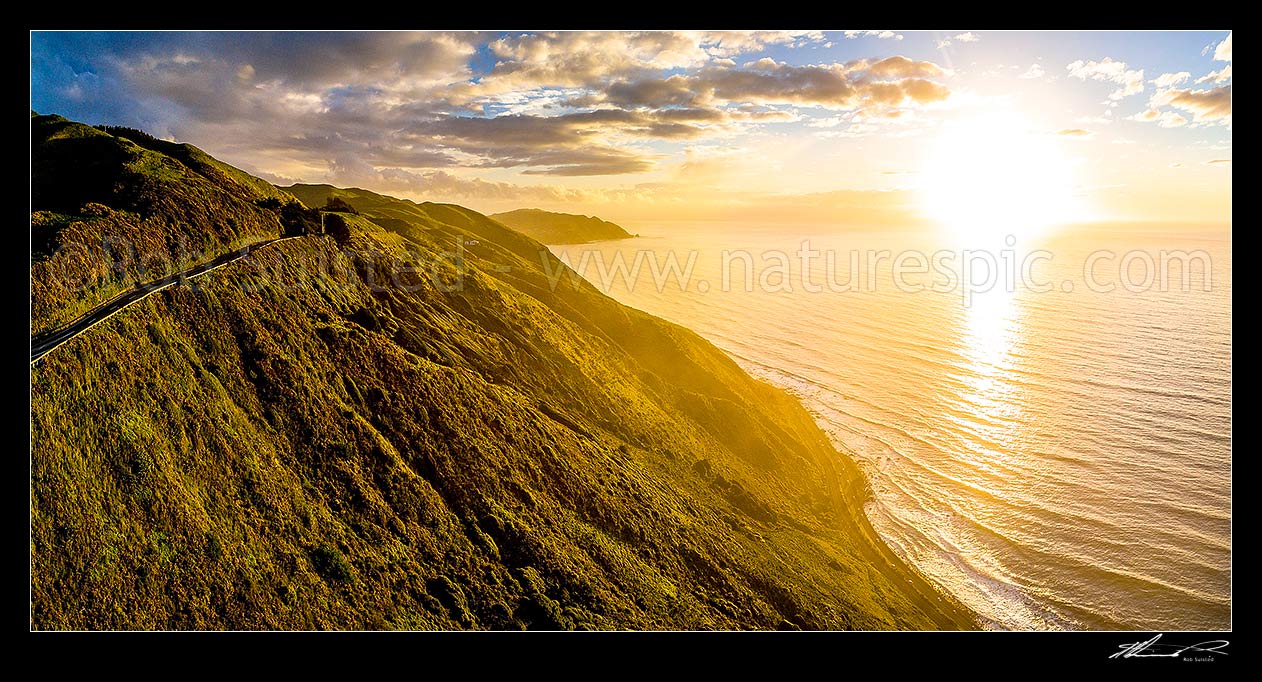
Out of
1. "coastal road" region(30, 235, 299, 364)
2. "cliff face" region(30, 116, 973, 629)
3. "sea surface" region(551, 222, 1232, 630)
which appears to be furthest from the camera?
"sea surface" region(551, 222, 1232, 630)
